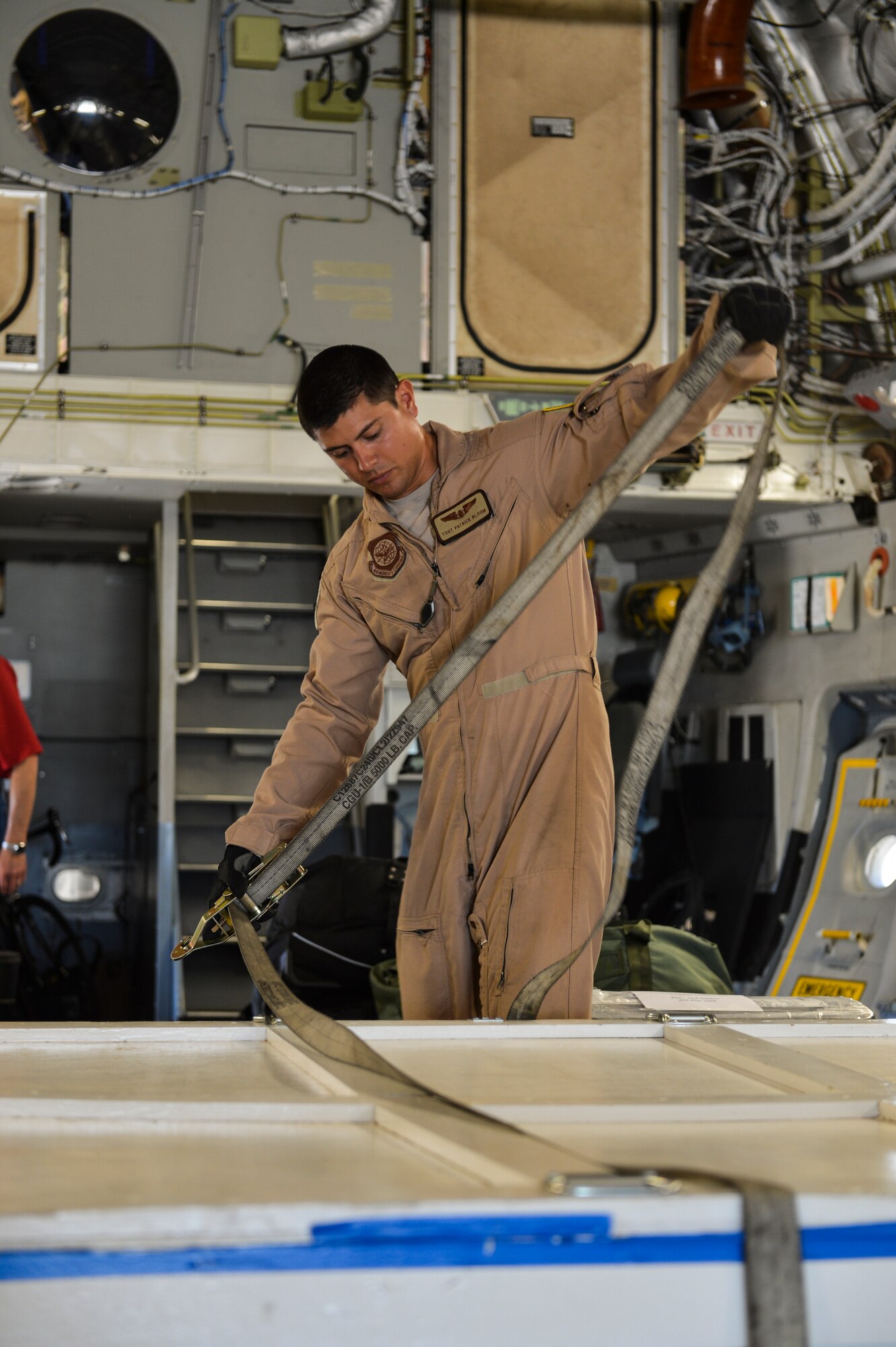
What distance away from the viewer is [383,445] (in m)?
2.73

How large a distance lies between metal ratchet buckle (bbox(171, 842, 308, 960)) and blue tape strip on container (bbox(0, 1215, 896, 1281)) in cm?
169

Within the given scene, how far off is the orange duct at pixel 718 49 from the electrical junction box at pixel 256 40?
166cm

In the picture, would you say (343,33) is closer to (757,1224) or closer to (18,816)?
(18,816)

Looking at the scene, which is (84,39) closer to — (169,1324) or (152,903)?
(152,903)

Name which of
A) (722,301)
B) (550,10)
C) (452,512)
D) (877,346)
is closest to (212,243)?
(550,10)

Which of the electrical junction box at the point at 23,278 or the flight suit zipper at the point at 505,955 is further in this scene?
the electrical junction box at the point at 23,278

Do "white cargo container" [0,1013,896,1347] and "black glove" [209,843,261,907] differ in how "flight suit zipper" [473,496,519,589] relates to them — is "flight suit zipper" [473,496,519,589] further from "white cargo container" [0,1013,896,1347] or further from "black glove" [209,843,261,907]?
"white cargo container" [0,1013,896,1347]

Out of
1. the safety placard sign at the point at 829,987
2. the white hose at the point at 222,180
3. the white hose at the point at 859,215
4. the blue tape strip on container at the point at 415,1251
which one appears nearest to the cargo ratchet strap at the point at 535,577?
the blue tape strip on container at the point at 415,1251

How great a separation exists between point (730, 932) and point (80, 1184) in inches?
201

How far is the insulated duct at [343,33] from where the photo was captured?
5.56 m

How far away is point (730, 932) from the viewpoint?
5.87m

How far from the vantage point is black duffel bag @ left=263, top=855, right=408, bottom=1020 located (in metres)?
4.45

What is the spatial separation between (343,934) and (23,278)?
2808mm

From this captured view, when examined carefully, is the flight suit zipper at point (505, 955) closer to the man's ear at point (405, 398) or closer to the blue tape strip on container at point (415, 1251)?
the man's ear at point (405, 398)
